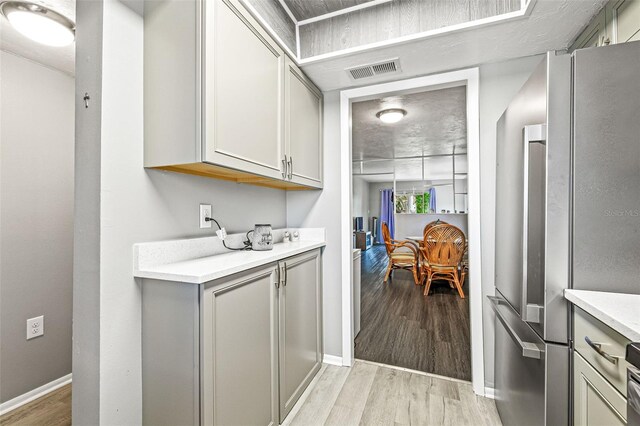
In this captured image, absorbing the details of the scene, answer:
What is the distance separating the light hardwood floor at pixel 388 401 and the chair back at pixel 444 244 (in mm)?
2145

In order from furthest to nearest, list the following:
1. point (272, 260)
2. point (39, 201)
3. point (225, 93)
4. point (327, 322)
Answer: point (327, 322)
point (39, 201)
point (272, 260)
point (225, 93)

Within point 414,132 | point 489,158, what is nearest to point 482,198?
point 489,158

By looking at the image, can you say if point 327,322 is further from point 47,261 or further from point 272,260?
point 47,261

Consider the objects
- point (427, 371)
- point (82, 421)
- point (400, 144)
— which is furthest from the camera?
point (400, 144)

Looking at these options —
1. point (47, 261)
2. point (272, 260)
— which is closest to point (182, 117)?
point (272, 260)

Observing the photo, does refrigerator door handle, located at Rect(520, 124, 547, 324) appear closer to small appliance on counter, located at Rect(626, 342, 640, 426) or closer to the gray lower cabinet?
small appliance on counter, located at Rect(626, 342, 640, 426)

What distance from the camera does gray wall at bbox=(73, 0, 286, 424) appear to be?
40.8 inches

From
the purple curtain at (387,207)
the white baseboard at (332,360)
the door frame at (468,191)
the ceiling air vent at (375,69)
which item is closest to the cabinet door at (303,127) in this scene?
the door frame at (468,191)

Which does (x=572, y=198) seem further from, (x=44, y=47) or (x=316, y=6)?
(x=44, y=47)

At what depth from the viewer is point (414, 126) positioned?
3967mm

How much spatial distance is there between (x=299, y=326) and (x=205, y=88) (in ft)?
4.67

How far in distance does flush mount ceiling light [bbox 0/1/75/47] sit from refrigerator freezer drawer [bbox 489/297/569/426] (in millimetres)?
2589

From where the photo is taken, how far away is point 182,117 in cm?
112

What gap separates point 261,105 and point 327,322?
5.52ft
